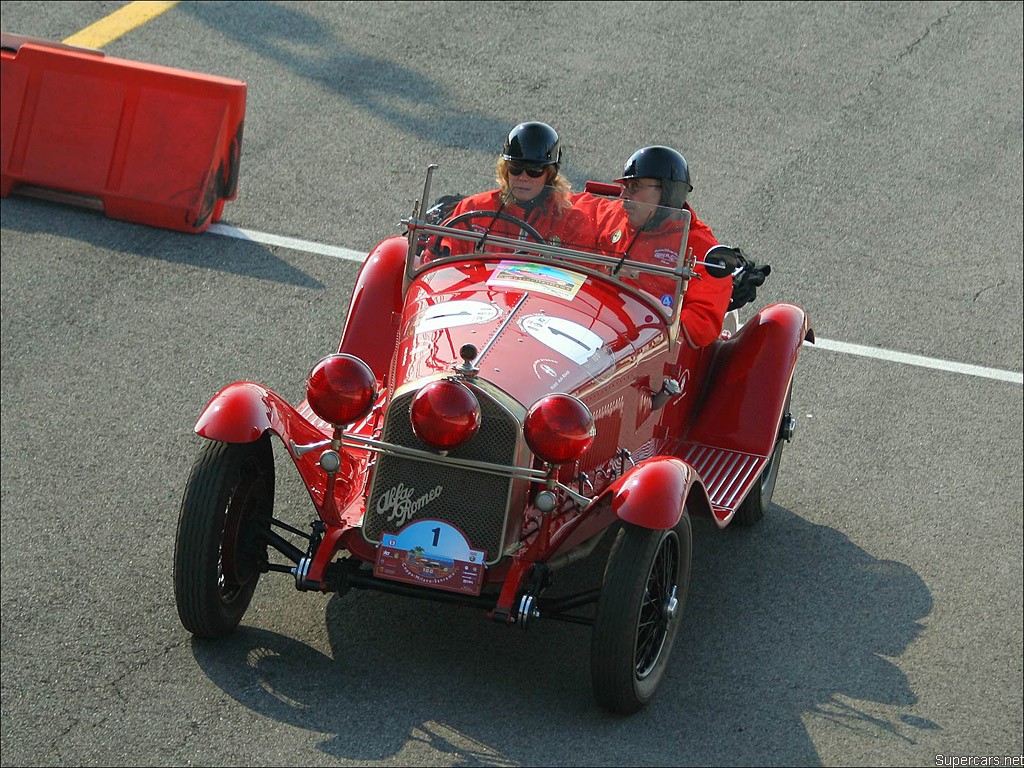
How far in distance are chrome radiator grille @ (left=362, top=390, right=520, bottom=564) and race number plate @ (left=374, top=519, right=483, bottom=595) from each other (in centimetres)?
4

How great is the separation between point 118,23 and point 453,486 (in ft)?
26.9

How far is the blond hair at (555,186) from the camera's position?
22.6 feet

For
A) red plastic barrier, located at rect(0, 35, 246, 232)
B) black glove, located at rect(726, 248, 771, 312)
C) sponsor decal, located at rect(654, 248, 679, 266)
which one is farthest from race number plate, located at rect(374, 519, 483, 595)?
red plastic barrier, located at rect(0, 35, 246, 232)

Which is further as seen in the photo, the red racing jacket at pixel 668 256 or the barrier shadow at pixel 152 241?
the barrier shadow at pixel 152 241

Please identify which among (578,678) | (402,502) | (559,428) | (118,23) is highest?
(118,23)

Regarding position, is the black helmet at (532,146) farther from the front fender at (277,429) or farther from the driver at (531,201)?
the front fender at (277,429)

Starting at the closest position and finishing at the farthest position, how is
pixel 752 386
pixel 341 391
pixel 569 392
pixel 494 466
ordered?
pixel 494 466 < pixel 341 391 < pixel 569 392 < pixel 752 386

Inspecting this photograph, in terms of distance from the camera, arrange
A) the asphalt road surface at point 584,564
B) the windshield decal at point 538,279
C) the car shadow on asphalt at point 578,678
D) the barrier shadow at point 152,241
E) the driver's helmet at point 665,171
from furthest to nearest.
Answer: the barrier shadow at point 152,241
the driver's helmet at point 665,171
the windshield decal at point 538,279
the asphalt road surface at point 584,564
the car shadow on asphalt at point 578,678

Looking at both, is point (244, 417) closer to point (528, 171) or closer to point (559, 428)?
point (559, 428)

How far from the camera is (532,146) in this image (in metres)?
6.86

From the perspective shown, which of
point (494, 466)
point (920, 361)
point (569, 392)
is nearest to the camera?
point (494, 466)

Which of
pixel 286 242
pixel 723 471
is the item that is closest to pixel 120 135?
pixel 286 242

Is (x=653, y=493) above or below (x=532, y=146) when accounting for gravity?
below

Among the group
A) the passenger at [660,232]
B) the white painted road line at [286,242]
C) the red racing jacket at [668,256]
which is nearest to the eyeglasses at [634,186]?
the passenger at [660,232]
